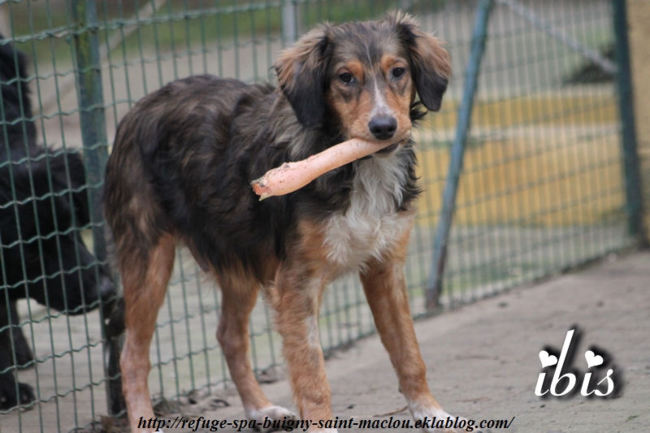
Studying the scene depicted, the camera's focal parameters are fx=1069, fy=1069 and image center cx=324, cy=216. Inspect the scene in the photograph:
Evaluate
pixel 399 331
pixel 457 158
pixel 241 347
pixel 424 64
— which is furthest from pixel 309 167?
pixel 457 158

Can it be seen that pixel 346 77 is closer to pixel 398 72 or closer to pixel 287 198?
pixel 398 72

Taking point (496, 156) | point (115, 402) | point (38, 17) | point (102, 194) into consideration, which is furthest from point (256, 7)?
point (38, 17)

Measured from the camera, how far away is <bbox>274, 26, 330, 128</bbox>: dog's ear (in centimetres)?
436

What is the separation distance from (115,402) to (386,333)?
153cm

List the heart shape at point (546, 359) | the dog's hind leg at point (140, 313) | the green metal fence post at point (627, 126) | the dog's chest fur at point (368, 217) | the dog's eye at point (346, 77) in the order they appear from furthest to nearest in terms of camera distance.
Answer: the green metal fence post at point (627, 126) → the heart shape at point (546, 359) → the dog's hind leg at point (140, 313) → the dog's chest fur at point (368, 217) → the dog's eye at point (346, 77)

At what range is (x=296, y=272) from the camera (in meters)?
4.50

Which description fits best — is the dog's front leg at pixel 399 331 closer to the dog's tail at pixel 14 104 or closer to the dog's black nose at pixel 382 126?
the dog's black nose at pixel 382 126

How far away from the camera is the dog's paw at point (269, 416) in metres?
5.16

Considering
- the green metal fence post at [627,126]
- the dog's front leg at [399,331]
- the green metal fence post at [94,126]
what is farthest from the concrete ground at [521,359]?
the green metal fence post at [627,126]

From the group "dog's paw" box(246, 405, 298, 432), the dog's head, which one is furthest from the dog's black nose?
"dog's paw" box(246, 405, 298, 432)

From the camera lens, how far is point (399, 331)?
4.77m

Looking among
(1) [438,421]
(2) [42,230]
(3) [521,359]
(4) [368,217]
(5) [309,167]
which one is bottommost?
(3) [521,359]

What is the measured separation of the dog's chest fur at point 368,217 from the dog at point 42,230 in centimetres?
142

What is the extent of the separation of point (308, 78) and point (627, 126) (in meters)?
4.78
